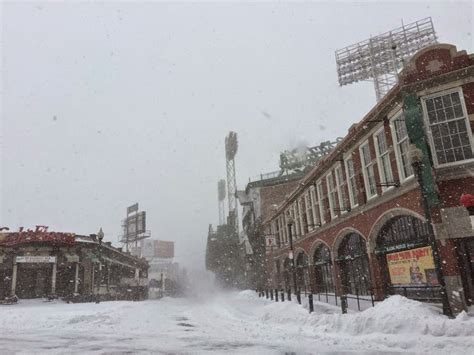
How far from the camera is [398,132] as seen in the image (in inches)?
623

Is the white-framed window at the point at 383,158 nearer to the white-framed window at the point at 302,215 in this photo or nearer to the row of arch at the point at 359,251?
the row of arch at the point at 359,251

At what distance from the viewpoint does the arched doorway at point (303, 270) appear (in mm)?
31094

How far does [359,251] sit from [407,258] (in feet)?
15.6

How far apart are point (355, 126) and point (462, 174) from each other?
6826mm

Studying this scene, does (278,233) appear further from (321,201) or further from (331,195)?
(331,195)

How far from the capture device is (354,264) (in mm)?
21922

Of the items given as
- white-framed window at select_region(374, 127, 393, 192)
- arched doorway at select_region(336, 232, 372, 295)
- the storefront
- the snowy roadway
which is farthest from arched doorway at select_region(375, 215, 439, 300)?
the snowy roadway

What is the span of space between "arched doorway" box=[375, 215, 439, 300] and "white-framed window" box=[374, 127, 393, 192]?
5.67ft

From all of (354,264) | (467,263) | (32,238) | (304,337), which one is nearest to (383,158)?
(467,263)

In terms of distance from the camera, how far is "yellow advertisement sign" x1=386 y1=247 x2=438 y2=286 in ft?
48.6

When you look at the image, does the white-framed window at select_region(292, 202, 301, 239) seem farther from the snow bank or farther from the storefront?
the snow bank

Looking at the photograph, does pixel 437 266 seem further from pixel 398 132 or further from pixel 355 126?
pixel 355 126

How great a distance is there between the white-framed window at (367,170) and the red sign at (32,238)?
93.6 ft

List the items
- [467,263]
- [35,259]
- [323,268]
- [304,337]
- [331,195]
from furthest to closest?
[35,259]
[323,268]
[331,195]
[467,263]
[304,337]
